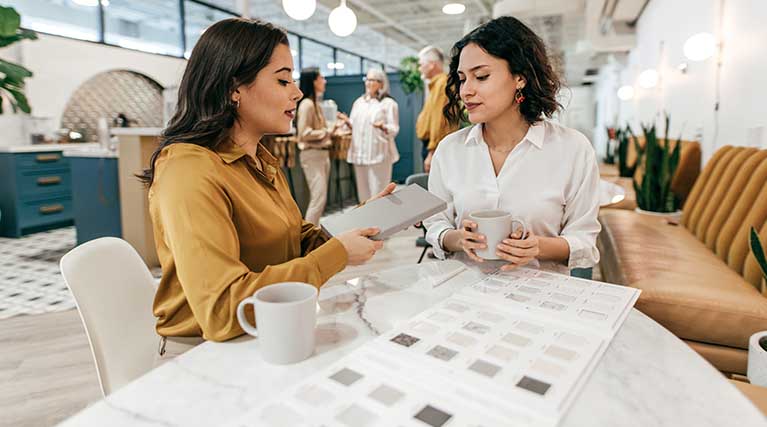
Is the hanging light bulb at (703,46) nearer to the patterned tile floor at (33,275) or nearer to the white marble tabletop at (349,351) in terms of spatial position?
the white marble tabletop at (349,351)

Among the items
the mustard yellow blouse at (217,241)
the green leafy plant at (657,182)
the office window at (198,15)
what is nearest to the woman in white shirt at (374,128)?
the green leafy plant at (657,182)

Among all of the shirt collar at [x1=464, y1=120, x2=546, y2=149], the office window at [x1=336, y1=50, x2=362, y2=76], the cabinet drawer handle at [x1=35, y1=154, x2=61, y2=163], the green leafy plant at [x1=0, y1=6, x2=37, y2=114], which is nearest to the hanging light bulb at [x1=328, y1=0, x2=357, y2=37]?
the green leafy plant at [x1=0, y1=6, x2=37, y2=114]

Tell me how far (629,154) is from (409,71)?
361 cm

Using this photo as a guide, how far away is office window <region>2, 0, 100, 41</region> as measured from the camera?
6.23m

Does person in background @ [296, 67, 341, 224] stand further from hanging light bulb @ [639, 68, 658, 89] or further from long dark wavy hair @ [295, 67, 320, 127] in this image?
hanging light bulb @ [639, 68, 658, 89]

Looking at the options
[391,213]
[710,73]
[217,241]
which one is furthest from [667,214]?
[217,241]

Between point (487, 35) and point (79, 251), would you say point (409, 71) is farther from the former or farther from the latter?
point (79, 251)

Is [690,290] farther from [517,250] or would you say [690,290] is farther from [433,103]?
[433,103]

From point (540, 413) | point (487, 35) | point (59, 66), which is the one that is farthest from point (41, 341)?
point (59, 66)

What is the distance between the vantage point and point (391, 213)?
112 centimetres

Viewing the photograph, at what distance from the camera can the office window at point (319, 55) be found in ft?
43.7

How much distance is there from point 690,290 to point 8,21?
4.32 metres

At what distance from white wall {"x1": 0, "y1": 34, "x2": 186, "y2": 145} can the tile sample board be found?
18.5ft

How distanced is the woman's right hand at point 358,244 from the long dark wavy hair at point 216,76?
39cm
